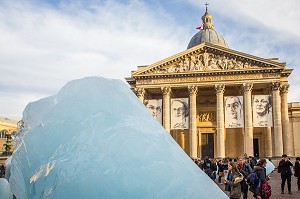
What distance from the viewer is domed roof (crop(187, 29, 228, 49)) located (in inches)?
2082

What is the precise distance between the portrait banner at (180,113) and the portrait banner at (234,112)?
3.82 m

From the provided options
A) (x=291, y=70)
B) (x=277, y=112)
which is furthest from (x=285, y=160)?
(x=291, y=70)

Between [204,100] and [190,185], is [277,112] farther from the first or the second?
[190,185]

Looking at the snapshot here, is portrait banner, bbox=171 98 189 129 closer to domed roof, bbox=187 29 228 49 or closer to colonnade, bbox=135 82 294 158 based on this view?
colonnade, bbox=135 82 294 158

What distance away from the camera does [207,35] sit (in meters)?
53.4

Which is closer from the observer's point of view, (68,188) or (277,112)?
(68,188)

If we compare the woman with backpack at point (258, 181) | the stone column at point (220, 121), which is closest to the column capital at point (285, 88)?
the stone column at point (220, 121)

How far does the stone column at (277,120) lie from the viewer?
1273 inches

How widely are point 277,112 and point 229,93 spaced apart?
6.84 metres

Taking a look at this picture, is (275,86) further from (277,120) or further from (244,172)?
(244,172)

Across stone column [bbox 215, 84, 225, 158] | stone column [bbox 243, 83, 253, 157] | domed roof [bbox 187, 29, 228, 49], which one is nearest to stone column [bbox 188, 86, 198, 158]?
stone column [bbox 215, 84, 225, 158]

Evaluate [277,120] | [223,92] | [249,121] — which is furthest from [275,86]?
[223,92]

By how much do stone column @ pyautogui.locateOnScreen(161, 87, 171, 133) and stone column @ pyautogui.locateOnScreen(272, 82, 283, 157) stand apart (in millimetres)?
10164

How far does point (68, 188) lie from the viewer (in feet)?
12.6
